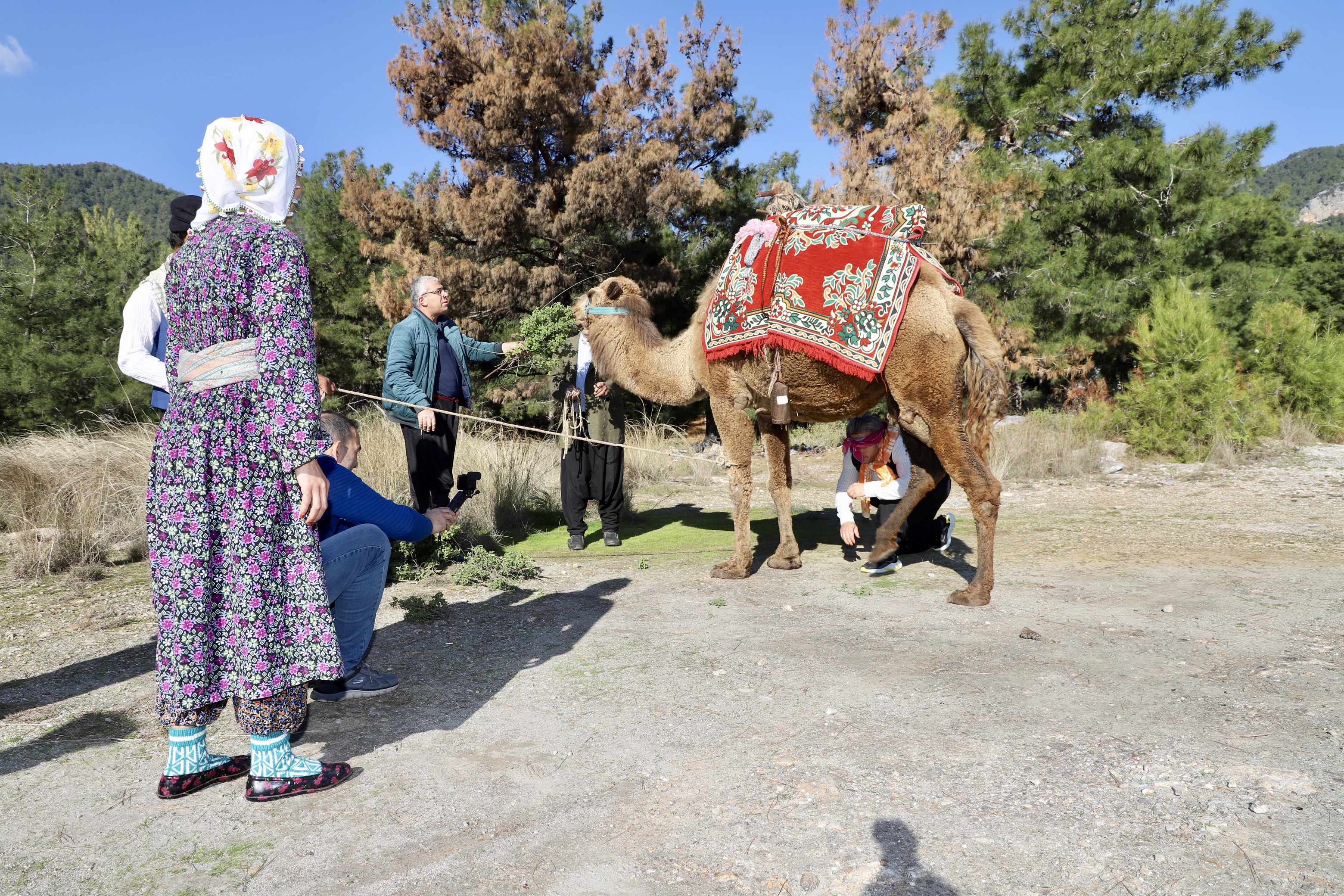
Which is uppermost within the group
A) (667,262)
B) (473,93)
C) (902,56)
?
(902,56)

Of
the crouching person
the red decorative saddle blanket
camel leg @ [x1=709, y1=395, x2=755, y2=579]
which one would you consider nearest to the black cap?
the crouching person

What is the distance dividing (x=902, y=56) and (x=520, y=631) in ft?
57.2

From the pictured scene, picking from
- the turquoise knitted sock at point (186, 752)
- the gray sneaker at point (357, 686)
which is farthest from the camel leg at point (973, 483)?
the turquoise knitted sock at point (186, 752)

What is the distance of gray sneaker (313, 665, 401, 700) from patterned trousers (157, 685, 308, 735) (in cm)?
95

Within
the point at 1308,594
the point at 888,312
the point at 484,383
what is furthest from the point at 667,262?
the point at 1308,594

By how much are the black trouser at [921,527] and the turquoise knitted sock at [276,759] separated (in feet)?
15.1

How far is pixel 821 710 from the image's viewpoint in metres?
3.39

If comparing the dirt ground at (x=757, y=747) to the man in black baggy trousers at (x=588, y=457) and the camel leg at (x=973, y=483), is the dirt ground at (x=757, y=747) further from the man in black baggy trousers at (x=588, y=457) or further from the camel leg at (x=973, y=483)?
the man in black baggy trousers at (x=588, y=457)

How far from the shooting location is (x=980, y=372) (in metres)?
5.07

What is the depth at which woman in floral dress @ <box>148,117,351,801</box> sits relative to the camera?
2.63 metres

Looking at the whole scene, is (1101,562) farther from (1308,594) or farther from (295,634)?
(295,634)

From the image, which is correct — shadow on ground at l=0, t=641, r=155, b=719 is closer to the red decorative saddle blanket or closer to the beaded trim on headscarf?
the red decorative saddle blanket

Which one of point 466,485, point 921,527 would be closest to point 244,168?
point 466,485

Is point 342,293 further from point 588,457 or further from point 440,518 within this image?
point 440,518
